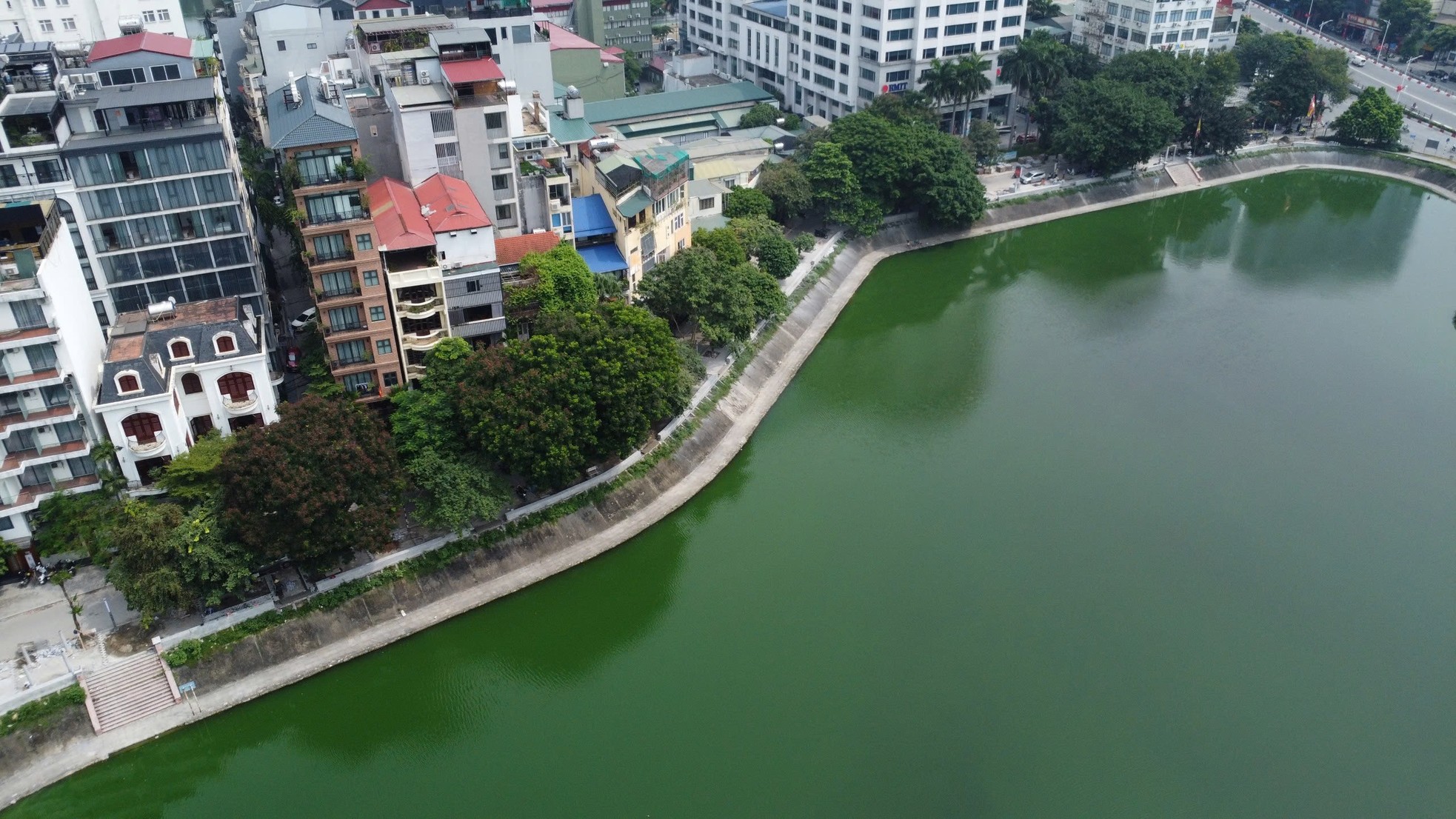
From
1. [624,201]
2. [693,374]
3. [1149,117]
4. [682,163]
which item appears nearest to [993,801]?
[693,374]

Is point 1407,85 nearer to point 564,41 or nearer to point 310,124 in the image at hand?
point 564,41

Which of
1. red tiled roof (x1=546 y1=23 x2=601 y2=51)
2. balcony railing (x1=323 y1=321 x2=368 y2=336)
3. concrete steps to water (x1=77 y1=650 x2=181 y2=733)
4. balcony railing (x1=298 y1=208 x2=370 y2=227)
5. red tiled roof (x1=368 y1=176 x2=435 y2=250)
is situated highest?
red tiled roof (x1=546 y1=23 x2=601 y2=51)

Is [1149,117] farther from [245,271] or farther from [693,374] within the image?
[245,271]

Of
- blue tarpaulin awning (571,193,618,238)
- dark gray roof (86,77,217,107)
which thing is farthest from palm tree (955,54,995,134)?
dark gray roof (86,77,217,107)

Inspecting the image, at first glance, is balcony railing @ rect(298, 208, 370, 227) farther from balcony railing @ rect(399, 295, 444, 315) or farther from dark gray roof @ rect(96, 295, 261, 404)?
dark gray roof @ rect(96, 295, 261, 404)

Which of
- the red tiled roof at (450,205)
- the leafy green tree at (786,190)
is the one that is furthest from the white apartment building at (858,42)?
the red tiled roof at (450,205)

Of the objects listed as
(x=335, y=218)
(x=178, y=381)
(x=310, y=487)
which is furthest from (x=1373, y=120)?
(x=178, y=381)

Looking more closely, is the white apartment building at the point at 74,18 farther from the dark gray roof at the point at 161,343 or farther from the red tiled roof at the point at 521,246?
the red tiled roof at the point at 521,246
